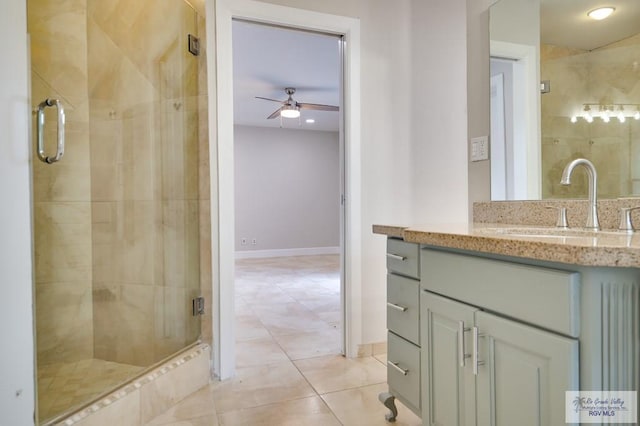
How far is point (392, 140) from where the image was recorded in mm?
2520

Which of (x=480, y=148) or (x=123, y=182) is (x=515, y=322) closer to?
(x=480, y=148)

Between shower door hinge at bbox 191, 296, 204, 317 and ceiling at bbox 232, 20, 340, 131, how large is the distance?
5.48 ft

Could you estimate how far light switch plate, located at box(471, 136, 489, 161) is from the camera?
1.87m

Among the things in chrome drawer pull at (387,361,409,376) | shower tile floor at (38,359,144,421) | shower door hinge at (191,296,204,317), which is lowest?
shower tile floor at (38,359,144,421)

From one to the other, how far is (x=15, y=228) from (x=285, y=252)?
20.2ft

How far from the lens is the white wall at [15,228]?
1.13 m

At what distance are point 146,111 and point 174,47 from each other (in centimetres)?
41

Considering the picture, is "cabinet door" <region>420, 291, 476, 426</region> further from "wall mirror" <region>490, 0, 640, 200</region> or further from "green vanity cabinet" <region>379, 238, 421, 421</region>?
"wall mirror" <region>490, 0, 640, 200</region>

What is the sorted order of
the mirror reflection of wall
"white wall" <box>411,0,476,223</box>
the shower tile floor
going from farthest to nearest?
"white wall" <box>411,0,476,223</box>, the mirror reflection of wall, the shower tile floor

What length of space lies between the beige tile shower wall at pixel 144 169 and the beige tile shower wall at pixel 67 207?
0.07 meters

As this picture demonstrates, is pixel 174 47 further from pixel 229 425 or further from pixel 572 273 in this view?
pixel 572 273

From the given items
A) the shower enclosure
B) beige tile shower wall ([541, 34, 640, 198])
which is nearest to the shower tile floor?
the shower enclosure

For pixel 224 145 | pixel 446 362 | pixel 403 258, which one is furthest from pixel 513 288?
pixel 224 145

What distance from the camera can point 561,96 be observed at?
152 centimetres
